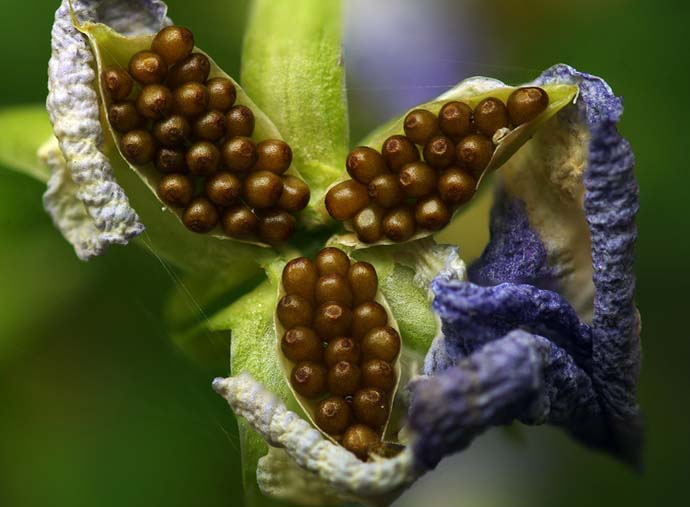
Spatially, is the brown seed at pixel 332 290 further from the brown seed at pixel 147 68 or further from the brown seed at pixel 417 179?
the brown seed at pixel 147 68

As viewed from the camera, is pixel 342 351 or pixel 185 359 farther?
pixel 185 359

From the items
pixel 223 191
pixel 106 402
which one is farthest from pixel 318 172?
pixel 106 402

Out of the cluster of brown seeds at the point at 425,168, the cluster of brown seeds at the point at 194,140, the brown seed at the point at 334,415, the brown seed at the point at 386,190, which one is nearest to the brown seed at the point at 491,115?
the cluster of brown seeds at the point at 425,168

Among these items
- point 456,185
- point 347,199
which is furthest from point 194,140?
point 456,185

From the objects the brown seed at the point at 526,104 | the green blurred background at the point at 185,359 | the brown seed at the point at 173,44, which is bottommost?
the green blurred background at the point at 185,359

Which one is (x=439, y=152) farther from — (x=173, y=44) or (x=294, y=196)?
(x=173, y=44)

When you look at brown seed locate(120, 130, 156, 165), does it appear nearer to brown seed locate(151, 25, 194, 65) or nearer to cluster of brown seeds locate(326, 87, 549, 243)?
brown seed locate(151, 25, 194, 65)

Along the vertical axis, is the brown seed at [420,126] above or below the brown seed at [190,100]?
above
